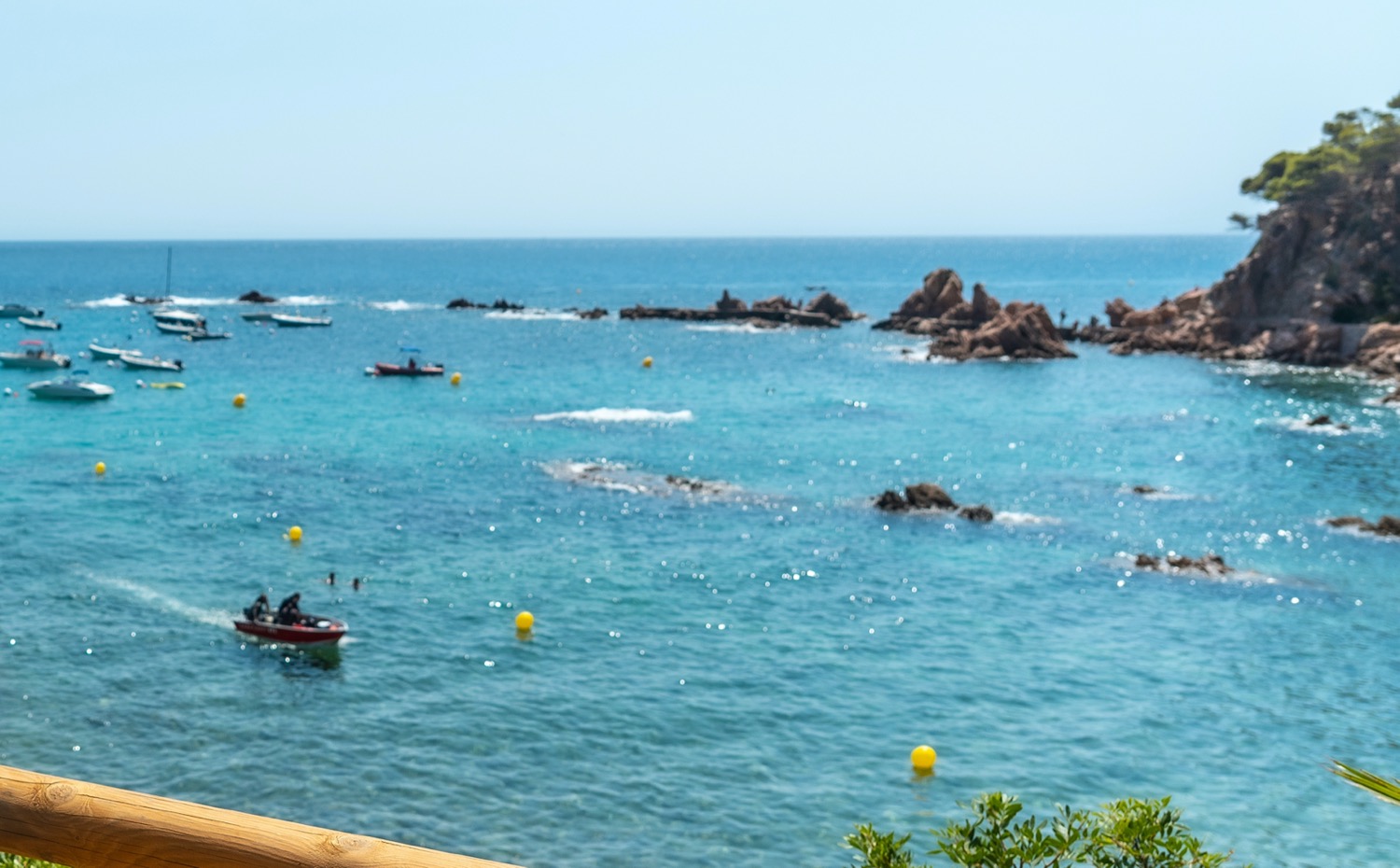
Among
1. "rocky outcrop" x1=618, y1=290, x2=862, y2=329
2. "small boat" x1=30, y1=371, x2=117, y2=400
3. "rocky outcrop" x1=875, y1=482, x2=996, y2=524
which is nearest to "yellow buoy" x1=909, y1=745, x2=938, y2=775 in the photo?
"rocky outcrop" x1=875, y1=482, x2=996, y2=524

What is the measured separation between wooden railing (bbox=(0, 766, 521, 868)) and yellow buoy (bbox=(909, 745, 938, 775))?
77.4 feet

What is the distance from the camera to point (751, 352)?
103 metres

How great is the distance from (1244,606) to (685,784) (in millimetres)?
21012

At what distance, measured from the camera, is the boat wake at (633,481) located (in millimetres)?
50219

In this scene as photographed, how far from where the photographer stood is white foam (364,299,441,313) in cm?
15562

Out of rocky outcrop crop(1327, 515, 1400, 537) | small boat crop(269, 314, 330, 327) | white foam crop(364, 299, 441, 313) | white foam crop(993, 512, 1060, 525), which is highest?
white foam crop(364, 299, 441, 313)

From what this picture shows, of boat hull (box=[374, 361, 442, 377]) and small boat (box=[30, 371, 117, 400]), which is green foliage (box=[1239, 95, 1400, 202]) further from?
small boat (box=[30, 371, 117, 400])

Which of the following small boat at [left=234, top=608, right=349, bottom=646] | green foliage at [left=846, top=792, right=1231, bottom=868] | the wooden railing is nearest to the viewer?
the wooden railing

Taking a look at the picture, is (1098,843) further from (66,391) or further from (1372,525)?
(66,391)

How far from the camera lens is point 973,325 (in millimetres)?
112688

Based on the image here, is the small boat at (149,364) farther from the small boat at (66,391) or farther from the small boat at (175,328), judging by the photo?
the small boat at (175,328)

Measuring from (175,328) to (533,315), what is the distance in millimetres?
40167

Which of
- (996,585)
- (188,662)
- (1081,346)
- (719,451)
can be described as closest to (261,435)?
(719,451)

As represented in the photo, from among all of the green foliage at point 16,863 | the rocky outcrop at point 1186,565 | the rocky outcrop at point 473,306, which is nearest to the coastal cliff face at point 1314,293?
the rocky outcrop at point 1186,565
